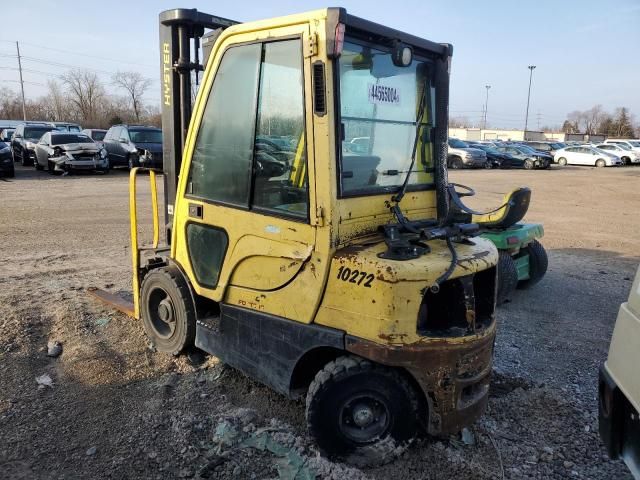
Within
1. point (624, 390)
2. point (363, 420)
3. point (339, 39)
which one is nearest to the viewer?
point (624, 390)

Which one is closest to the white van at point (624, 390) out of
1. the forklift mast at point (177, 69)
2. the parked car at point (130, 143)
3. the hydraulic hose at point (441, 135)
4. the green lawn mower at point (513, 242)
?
the hydraulic hose at point (441, 135)

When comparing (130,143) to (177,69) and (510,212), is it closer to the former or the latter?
(177,69)

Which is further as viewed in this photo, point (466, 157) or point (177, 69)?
point (466, 157)

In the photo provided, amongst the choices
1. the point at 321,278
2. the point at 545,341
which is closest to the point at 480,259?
the point at 321,278

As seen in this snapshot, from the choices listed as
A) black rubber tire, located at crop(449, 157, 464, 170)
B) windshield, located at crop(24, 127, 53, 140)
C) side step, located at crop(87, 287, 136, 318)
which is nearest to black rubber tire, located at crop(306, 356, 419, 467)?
side step, located at crop(87, 287, 136, 318)

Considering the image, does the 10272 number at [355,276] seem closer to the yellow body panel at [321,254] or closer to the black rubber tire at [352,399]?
the yellow body panel at [321,254]

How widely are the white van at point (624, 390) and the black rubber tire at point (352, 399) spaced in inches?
38.6

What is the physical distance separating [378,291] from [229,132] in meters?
1.48

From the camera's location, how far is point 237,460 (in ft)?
10.4

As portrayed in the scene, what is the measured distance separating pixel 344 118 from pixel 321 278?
0.92 metres

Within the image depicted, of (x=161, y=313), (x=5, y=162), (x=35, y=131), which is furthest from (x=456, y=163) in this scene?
(x=161, y=313)

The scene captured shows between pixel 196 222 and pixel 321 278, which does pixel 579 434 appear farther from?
pixel 196 222

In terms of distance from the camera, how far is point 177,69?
4109mm

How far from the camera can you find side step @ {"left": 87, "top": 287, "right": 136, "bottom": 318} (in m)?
5.06
